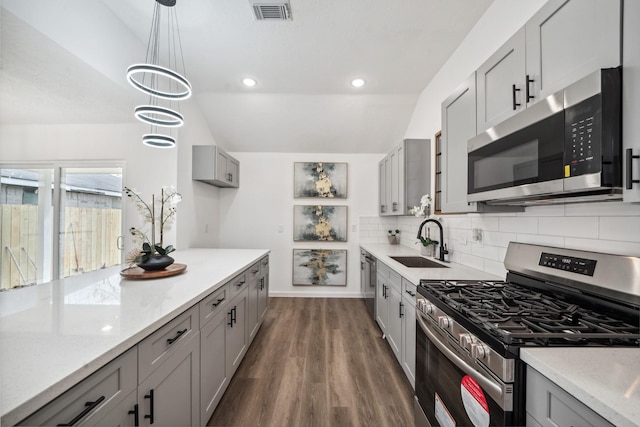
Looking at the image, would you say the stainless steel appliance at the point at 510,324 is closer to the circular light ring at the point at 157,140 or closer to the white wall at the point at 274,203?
the circular light ring at the point at 157,140

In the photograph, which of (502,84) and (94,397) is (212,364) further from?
(502,84)

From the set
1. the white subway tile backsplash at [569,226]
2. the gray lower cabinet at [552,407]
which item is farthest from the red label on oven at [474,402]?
the white subway tile backsplash at [569,226]

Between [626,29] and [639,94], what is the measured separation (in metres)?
0.22

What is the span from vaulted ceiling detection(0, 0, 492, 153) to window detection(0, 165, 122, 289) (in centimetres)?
70

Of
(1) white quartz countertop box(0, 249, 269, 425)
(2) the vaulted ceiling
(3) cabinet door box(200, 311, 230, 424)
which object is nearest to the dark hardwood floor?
(3) cabinet door box(200, 311, 230, 424)

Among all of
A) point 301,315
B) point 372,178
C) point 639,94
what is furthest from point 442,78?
point 301,315

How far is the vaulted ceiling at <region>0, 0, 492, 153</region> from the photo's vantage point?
1.88 metres

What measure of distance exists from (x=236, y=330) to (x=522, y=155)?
217cm

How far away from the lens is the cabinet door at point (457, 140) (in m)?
1.60

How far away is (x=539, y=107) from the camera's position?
101 centimetres

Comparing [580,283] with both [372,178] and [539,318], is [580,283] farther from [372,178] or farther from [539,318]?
[372,178]

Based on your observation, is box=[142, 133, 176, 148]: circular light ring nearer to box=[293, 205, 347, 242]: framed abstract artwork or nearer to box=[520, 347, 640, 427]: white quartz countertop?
box=[293, 205, 347, 242]: framed abstract artwork

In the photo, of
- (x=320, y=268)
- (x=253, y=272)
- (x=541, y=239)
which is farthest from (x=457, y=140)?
(x=320, y=268)

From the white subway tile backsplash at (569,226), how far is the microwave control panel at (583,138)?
51 cm
